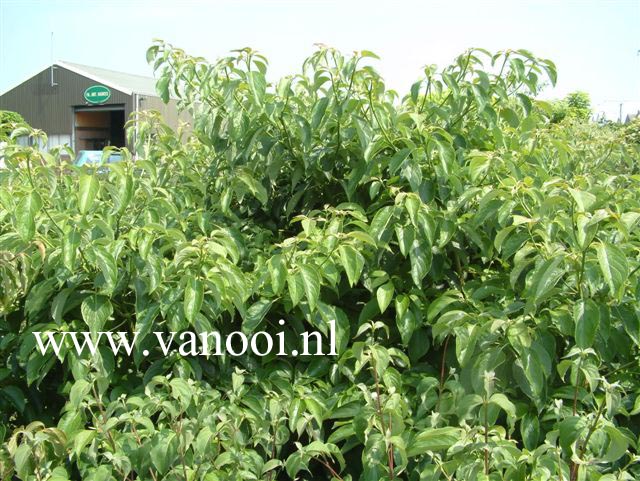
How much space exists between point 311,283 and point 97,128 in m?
38.6

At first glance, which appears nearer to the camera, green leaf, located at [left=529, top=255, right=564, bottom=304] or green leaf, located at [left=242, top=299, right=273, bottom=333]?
green leaf, located at [left=529, top=255, right=564, bottom=304]

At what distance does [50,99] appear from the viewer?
35969 mm

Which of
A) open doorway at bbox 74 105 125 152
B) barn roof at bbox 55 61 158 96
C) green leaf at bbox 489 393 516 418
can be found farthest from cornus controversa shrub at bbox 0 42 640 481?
open doorway at bbox 74 105 125 152

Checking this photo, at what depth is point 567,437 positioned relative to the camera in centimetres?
132

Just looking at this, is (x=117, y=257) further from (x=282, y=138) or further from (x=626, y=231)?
(x=626, y=231)

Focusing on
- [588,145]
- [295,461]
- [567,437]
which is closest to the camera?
[567,437]

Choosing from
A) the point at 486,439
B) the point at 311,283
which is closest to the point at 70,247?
the point at 311,283

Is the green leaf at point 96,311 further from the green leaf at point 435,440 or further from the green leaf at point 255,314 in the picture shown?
the green leaf at point 435,440

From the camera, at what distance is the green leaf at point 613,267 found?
1327 mm

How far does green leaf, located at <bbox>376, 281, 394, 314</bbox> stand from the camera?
168cm

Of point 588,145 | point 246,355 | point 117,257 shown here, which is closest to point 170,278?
point 117,257

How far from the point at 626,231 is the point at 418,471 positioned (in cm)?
67

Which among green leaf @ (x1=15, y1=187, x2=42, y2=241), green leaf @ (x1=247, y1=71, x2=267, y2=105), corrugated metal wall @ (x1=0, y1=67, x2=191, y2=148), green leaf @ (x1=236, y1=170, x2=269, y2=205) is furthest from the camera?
corrugated metal wall @ (x1=0, y1=67, x2=191, y2=148)

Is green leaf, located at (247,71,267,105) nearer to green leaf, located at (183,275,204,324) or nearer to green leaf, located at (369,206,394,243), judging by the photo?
green leaf, located at (369,206,394,243)
